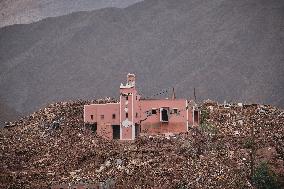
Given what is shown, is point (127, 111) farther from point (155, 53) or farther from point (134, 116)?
point (155, 53)

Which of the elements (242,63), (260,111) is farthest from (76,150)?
(242,63)

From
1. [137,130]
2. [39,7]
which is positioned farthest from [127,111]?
[39,7]

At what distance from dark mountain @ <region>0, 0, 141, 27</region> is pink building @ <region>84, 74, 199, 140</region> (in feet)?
188

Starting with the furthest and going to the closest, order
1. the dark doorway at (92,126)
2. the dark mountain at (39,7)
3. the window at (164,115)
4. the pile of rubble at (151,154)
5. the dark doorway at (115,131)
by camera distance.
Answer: the dark mountain at (39,7), the dark doorway at (92,126), the dark doorway at (115,131), the window at (164,115), the pile of rubble at (151,154)

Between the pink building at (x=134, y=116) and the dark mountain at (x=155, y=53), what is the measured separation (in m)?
56.9

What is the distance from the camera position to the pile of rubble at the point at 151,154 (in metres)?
35.5

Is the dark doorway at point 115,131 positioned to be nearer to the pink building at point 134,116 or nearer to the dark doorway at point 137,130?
the pink building at point 134,116

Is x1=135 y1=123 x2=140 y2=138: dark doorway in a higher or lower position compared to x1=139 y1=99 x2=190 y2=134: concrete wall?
lower

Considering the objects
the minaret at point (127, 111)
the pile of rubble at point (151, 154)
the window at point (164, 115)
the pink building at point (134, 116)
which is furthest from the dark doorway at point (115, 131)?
the window at point (164, 115)

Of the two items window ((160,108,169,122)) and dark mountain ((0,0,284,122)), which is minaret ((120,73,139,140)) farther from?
dark mountain ((0,0,284,122))

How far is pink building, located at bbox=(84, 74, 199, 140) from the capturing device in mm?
45750

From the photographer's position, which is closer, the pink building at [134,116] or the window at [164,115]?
the pink building at [134,116]

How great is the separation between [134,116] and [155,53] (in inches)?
3585

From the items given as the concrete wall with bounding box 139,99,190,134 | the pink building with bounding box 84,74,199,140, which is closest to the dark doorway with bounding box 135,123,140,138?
the pink building with bounding box 84,74,199,140
